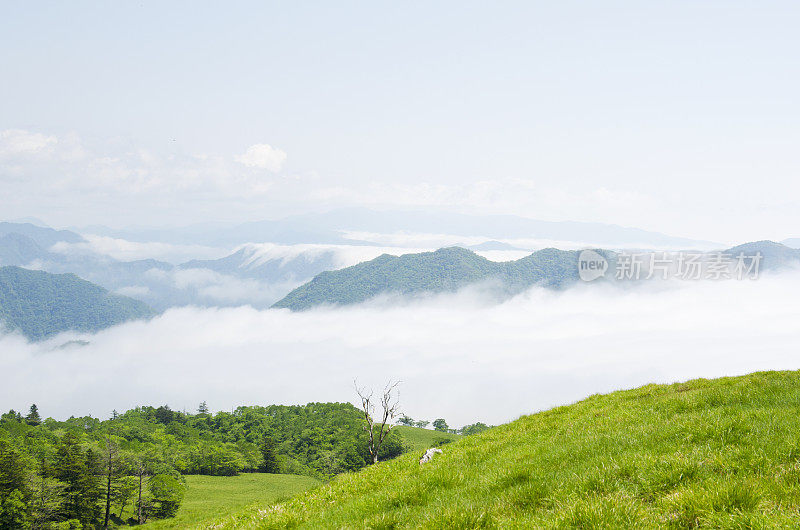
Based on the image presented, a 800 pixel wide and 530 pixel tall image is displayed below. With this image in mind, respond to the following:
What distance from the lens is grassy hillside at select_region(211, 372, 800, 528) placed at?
21.3 ft

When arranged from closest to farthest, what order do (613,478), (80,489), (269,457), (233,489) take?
(613,478) → (80,489) → (233,489) → (269,457)

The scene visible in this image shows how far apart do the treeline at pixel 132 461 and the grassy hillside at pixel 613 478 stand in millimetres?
72602

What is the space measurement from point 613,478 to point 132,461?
111884 mm

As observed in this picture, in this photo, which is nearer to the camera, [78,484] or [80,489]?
[78,484]

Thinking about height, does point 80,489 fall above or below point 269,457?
above

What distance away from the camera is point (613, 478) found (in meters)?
8.33

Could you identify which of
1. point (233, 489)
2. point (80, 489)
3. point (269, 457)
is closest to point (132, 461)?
point (80, 489)

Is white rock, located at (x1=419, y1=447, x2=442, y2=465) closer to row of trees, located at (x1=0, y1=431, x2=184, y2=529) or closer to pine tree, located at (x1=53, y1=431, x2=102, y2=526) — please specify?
row of trees, located at (x1=0, y1=431, x2=184, y2=529)

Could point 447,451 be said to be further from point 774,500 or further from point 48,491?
point 48,491

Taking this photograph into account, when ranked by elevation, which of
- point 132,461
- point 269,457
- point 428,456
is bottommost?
point 269,457

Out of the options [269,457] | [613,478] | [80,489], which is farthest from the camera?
[269,457]

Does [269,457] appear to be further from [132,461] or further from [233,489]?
[132,461]

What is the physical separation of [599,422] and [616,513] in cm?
833

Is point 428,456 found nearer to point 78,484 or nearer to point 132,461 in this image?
point 78,484
